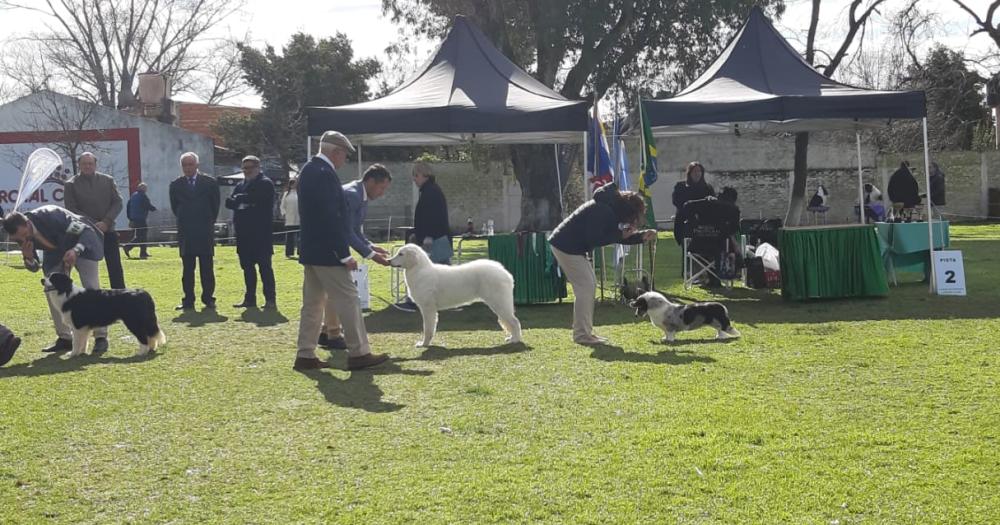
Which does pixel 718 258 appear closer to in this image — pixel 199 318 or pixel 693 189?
pixel 693 189

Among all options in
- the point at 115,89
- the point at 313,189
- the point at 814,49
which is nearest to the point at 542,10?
the point at 814,49

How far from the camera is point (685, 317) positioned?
9.54 meters

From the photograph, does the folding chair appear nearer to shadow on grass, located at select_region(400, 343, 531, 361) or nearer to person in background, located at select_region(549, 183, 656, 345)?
person in background, located at select_region(549, 183, 656, 345)

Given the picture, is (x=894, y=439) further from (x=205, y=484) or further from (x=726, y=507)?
(x=205, y=484)

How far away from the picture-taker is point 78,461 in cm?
551

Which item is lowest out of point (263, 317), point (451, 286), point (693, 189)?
point (263, 317)

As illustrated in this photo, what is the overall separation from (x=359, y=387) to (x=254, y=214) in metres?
5.83

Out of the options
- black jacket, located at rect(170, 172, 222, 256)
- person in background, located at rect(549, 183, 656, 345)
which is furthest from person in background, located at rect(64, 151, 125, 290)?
person in background, located at rect(549, 183, 656, 345)

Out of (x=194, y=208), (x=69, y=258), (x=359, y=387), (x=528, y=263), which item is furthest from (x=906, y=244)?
(x=69, y=258)

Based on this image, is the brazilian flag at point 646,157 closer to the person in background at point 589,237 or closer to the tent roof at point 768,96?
the tent roof at point 768,96

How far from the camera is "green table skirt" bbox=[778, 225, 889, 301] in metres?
12.5

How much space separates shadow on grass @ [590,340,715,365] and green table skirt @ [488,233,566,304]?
12.0ft

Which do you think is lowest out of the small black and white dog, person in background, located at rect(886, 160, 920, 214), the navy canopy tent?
the small black and white dog

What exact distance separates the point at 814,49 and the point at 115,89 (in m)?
33.3
